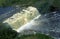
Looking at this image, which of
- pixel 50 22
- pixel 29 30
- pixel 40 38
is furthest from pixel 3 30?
pixel 50 22

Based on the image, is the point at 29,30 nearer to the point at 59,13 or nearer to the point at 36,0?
the point at 59,13

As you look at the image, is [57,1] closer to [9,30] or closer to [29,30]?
[29,30]

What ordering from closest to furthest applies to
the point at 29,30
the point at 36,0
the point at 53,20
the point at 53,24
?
the point at 29,30 < the point at 53,24 < the point at 53,20 < the point at 36,0

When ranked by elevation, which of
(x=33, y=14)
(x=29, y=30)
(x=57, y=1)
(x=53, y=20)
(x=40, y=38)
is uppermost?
(x=57, y=1)

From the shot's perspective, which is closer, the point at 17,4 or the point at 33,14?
the point at 33,14

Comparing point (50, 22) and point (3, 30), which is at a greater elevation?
point (50, 22)

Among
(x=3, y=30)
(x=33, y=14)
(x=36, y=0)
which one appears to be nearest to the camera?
(x=3, y=30)

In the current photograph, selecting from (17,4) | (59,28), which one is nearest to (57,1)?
(17,4)
